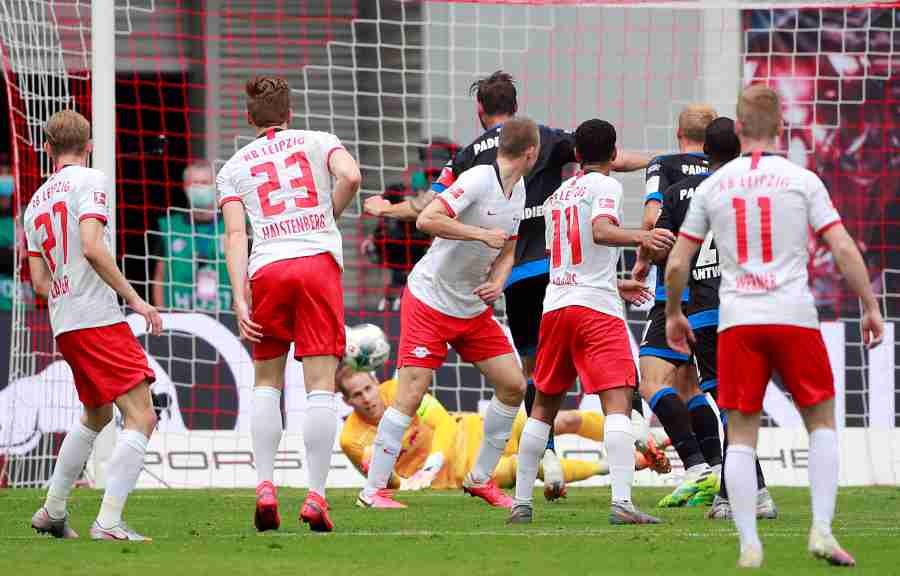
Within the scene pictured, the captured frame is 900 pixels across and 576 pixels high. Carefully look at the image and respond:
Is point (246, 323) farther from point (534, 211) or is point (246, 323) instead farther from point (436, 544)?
point (534, 211)

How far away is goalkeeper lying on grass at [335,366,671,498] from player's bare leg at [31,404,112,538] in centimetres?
317

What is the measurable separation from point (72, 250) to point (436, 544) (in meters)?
2.01

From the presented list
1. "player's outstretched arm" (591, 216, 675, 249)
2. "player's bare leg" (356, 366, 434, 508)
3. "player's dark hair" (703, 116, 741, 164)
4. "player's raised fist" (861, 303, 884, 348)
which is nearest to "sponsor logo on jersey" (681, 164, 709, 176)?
"player's dark hair" (703, 116, 741, 164)

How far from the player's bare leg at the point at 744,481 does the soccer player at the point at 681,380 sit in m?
2.76

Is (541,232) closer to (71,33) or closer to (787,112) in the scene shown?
(787,112)

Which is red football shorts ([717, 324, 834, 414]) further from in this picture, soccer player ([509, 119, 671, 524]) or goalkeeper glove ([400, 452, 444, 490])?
goalkeeper glove ([400, 452, 444, 490])

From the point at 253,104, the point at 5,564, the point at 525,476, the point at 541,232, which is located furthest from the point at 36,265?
the point at 541,232

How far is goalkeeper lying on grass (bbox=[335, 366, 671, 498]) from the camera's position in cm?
1066

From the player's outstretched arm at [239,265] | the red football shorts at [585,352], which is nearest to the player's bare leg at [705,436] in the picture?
the red football shorts at [585,352]

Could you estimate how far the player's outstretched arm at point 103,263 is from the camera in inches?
277

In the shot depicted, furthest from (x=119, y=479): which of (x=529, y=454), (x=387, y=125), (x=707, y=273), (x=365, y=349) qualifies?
(x=387, y=125)

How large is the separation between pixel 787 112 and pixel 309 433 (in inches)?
301

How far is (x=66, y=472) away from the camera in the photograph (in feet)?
24.3

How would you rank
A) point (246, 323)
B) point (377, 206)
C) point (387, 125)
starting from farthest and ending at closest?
point (387, 125)
point (377, 206)
point (246, 323)
